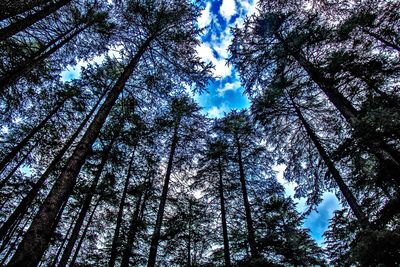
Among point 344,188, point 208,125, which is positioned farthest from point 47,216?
point 208,125

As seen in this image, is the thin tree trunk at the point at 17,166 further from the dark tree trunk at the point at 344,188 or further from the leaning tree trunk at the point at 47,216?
the dark tree trunk at the point at 344,188

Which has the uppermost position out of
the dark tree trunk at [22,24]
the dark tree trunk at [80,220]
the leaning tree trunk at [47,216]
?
the dark tree trunk at [22,24]

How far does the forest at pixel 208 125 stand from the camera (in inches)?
201

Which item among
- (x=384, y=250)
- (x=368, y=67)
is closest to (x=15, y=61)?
(x=384, y=250)

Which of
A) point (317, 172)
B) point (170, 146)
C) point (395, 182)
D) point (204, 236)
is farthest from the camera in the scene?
point (204, 236)

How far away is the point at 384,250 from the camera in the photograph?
3.88 m

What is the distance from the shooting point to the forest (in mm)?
5098

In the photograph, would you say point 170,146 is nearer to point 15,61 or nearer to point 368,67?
point 15,61

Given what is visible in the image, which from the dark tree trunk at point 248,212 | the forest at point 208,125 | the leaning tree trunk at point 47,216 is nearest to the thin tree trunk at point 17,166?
the forest at point 208,125

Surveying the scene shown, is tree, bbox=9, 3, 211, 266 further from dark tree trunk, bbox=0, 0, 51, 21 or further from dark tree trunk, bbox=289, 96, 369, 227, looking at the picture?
dark tree trunk, bbox=289, 96, 369, 227

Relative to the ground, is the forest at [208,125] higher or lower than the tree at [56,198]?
higher

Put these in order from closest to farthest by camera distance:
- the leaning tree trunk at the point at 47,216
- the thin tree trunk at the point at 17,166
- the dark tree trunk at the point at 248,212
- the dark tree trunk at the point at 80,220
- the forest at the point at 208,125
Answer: the leaning tree trunk at the point at 47,216
the forest at the point at 208,125
the dark tree trunk at the point at 80,220
the dark tree trunk at the point at 248,212
the thin tree trunk at the point at 17,166

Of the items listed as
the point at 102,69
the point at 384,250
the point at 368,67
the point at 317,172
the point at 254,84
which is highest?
the point at 102,69

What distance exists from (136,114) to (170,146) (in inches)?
180
